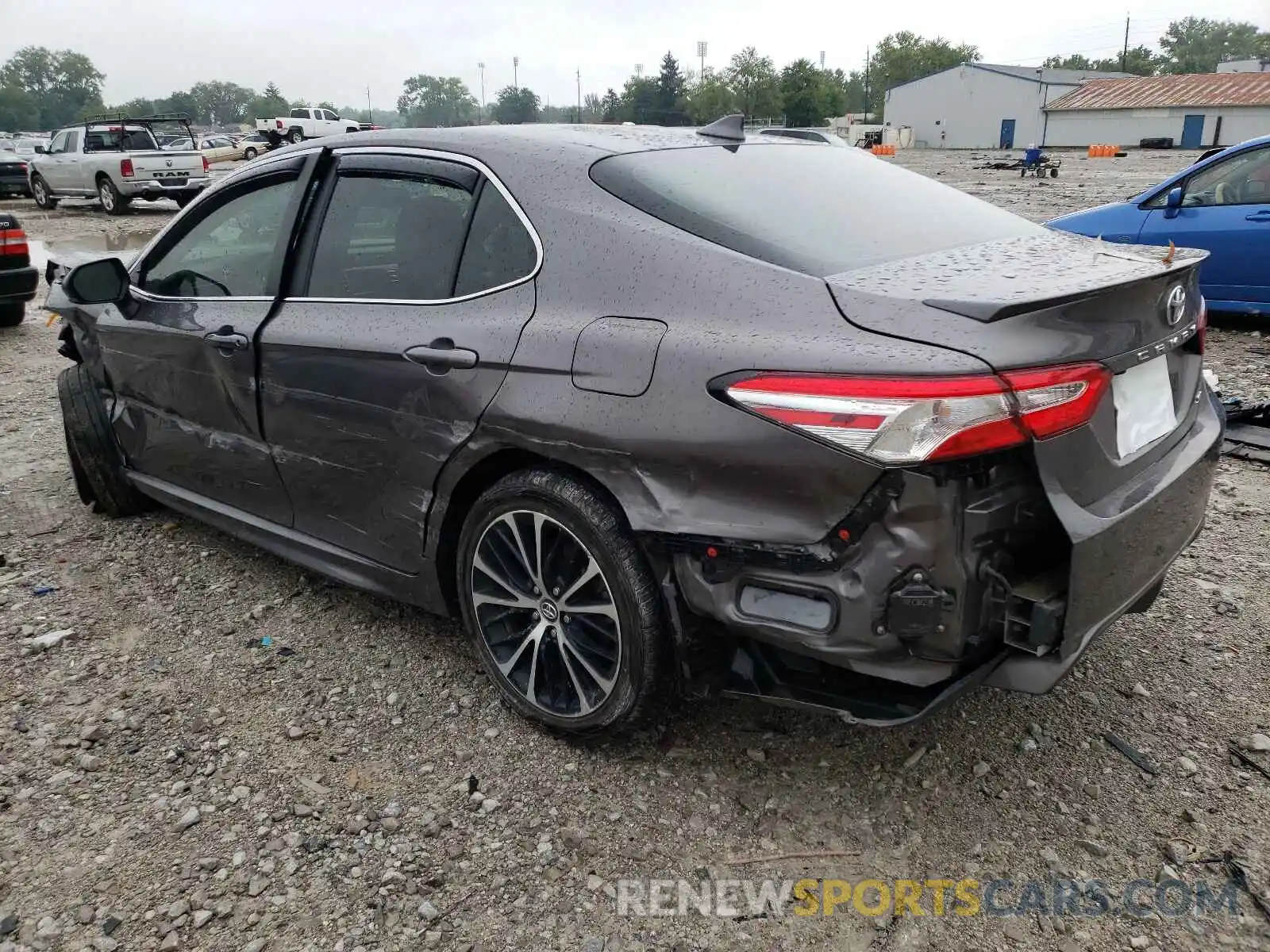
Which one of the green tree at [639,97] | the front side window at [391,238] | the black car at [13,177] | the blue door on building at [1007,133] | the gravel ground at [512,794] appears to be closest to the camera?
the gravel ground at [512,794]

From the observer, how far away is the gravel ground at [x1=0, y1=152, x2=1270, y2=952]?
2.25 meters

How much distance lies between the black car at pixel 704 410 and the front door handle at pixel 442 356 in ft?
0.03

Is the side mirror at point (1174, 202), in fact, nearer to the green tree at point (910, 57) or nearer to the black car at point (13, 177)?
the black car at point (13, 177)

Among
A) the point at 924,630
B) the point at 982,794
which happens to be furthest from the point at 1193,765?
the point at 924,630

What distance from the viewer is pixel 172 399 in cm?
387

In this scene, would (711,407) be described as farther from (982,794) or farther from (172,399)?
(172,399)

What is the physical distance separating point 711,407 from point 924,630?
0.67 metres

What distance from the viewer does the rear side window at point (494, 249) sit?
2.71 metres

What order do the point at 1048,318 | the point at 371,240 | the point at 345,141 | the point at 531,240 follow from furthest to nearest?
1. the point at 345,141
2. the point at 371,240
3. the point at 531,240
4. the point at 1048,318

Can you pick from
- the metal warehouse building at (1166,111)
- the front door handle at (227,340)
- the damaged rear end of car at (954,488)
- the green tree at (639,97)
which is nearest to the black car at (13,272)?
the front door handle at (227,340)

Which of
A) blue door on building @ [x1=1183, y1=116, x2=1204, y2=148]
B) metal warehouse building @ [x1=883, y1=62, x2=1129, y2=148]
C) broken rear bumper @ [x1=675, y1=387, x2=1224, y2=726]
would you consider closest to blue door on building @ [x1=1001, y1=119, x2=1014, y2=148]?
metal warehouse building @ [x1=883, y1=62, x2=1129, y2=148]

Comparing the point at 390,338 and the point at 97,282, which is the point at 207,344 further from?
the point at 390,338

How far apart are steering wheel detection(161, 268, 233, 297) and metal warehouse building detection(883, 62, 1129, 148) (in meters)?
74.4

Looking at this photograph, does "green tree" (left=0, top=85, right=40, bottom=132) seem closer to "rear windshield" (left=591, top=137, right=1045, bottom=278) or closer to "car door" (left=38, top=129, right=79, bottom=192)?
"car door" (left=38, top=129, right=79, bottom=192)
